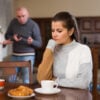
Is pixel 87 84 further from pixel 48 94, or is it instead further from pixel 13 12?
pixel 13 12

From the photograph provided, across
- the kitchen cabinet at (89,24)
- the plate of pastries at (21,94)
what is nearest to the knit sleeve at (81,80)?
the plate of pastries at (21,94)

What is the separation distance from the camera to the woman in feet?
5.93

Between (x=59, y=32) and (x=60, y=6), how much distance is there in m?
4.90

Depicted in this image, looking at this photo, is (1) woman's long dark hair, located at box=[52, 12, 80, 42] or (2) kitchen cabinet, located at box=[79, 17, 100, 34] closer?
(1) woman's long dark hair, located at box=[52, 12, 80, 42]

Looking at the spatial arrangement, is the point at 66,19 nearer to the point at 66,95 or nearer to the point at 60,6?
the point at 66,95

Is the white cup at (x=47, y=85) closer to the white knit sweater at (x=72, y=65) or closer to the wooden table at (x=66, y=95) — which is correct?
the wooden table at (x=66, y=95)

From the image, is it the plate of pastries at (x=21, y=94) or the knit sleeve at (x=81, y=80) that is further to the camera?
the knit sleeve at (x=81, y=80)

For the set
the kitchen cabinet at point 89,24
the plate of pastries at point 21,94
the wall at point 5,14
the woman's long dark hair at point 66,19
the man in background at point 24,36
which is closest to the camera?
the plate of pastries at point 21,94

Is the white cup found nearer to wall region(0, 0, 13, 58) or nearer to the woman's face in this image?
the woman's face

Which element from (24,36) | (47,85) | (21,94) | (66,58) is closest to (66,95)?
(47,85)

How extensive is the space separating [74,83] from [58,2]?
201 inches

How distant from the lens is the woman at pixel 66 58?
1807mm

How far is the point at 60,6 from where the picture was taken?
264 inches

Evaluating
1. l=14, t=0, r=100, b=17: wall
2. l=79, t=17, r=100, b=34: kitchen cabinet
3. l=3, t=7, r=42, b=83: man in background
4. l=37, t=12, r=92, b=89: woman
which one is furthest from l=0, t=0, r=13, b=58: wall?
l=37, t=12, r=92, b=89: woman
